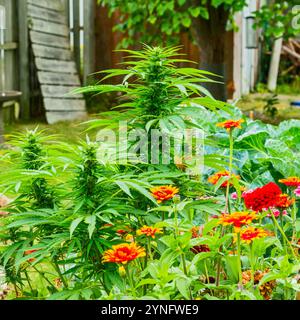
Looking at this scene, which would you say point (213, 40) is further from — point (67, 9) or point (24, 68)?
point (67, 9)

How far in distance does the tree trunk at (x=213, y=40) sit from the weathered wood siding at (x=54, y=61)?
5.93ft

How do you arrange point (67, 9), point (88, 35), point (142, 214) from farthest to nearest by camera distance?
point (88, 35) → point (67, 9) → point (142, 214)

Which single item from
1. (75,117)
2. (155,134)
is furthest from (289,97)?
(155,134)

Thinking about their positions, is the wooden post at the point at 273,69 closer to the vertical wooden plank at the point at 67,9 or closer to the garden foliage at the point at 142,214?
the vertical wooden plank at the point at 67,9

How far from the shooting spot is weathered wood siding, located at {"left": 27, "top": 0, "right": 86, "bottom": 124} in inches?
344

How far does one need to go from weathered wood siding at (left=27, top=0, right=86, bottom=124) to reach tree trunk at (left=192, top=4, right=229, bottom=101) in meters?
1.81

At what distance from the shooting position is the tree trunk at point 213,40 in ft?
26.0

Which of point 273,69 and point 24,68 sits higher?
point 24,68

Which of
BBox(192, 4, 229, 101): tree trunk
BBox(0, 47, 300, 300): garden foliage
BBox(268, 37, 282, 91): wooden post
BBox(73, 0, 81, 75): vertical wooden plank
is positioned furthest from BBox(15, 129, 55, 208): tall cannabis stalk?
BBox(268, 37, 282, 91): wooden post

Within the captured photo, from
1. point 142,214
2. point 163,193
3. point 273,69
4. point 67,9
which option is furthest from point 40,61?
point 163,193

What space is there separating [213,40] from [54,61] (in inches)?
88.6

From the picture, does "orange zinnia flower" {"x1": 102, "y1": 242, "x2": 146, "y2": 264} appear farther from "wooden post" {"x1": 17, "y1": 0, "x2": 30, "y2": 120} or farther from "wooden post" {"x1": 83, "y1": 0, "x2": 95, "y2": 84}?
"wooden post" {"x1": 83, "y1": 0, "x2": 95, "y2": 84}

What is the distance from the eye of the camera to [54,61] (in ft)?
29.8
